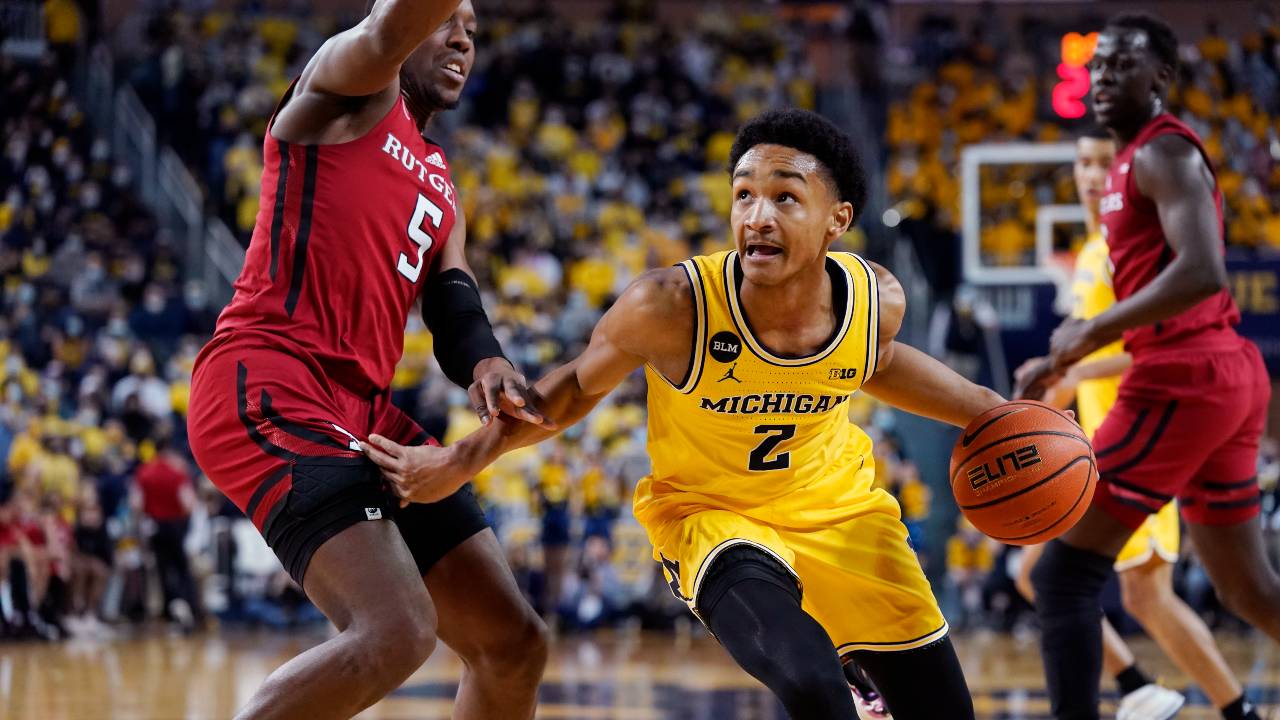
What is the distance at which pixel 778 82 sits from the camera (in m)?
19.7

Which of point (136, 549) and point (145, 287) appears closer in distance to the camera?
point (136, 549)

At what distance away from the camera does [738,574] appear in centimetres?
353

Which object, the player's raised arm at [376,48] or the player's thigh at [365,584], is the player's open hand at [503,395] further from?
the player's raised arm at [376,48]

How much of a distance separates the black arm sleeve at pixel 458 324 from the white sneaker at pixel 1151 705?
2.94m

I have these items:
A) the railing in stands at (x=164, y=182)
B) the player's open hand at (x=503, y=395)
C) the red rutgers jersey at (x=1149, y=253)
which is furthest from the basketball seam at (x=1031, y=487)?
the railing in stands at (x=164, y=182)

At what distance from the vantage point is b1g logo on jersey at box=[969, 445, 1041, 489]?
3820 mm

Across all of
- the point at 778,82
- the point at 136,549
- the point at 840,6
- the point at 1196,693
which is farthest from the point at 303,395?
the point at 840,6

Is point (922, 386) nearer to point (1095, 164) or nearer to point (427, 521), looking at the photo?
point (427, 521)

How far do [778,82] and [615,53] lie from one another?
2.31m

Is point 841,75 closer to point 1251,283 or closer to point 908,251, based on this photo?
point 908,251

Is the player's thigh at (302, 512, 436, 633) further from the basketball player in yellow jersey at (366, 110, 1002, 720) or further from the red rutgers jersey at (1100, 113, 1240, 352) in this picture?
the red rutgers jersey at (1100, 113, 1240, 352)

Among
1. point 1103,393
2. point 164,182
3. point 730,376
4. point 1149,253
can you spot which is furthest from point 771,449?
point 164,182

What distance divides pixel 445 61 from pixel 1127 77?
236 centimetres

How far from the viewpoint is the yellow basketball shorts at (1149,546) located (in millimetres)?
5500
